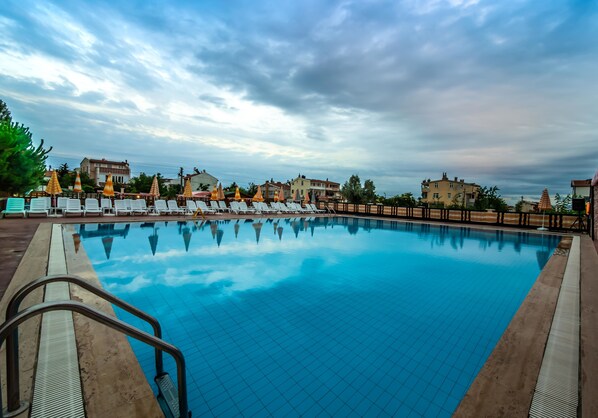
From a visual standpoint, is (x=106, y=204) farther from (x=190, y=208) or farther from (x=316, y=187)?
(x=316, y=187)

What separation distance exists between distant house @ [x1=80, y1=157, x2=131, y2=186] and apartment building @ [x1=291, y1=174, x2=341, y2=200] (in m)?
34.7

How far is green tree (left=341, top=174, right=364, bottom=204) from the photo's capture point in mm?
38281

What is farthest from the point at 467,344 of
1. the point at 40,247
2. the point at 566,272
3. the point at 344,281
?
the point at 40,247

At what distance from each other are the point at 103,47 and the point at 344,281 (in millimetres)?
15555

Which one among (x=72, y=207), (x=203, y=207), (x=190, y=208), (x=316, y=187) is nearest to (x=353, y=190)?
(x=316, y=187)

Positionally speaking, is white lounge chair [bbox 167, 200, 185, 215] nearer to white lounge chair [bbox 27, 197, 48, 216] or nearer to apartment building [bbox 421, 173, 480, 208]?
white lounge chair [bbox 27, 197, 48, 216]

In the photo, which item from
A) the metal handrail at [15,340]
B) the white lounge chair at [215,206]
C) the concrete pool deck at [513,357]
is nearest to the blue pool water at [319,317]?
the concrete pool deck at [513,357]

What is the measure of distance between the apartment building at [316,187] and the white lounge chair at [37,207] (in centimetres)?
4482

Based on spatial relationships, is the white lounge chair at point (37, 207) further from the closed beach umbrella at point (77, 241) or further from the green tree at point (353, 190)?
the green tree at point (353, 190)

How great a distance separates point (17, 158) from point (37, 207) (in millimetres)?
3116

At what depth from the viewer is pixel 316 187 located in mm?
58031

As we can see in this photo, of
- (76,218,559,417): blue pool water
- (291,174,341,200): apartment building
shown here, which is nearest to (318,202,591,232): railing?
(76,218,559,417): blue pool water

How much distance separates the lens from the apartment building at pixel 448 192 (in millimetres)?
49638

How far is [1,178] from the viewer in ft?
39.5
